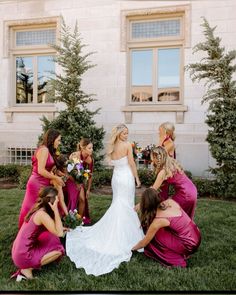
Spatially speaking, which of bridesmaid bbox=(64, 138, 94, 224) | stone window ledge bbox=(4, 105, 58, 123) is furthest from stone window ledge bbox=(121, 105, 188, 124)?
bridesmaid bbox=(64, 138, 94, 224)

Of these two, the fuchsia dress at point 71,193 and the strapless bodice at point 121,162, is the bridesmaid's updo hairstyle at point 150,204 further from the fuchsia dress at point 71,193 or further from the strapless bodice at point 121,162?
the fuchsia dress at point 71,193

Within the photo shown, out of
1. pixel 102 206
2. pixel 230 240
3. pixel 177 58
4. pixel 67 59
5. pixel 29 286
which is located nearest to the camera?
pixel 29 286

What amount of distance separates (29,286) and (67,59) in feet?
26.8

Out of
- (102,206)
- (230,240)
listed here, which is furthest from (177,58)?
(230,240)

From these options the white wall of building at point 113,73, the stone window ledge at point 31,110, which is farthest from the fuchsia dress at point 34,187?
the stone window ledge at point 31,110

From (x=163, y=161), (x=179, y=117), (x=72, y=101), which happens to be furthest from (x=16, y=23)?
(x=163, y=161)

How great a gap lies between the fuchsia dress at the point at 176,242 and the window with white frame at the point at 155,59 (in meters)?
7.85

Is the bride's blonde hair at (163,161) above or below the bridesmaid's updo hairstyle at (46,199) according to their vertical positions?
above

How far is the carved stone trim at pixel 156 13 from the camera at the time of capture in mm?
11992

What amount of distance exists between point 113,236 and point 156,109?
7.06 meters

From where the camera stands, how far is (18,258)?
189 inches

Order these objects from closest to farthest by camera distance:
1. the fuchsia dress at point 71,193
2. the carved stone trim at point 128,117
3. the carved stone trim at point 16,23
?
the fuchsia dress at point 71,193
the carved stone trim at point 128,117
the carved stone trim at point 16,23

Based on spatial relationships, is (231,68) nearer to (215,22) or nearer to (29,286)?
(215,22)

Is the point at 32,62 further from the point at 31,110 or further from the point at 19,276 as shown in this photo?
the point at 19,276
